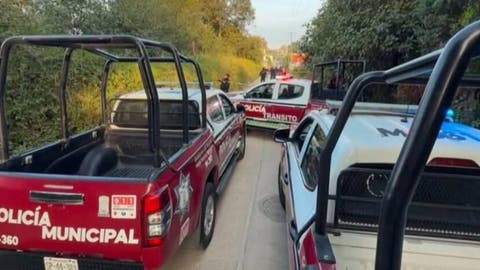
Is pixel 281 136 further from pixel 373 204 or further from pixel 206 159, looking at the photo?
pixel 373 204

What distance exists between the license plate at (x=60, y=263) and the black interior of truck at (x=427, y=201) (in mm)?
1836

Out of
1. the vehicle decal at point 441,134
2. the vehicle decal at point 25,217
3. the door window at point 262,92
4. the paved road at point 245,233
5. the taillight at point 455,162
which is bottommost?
the paved road at point 245,233

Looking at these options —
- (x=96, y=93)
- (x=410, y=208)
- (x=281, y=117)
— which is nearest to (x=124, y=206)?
(x=410, y=208)

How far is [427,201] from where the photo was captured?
248 cm

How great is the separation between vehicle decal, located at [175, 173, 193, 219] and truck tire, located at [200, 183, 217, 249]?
1.93 ft

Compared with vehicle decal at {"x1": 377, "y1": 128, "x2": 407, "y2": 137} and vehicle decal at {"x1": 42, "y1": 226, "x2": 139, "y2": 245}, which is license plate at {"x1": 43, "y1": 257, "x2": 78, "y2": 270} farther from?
vehicle decal at {"x1": 377, "y1": 128, "x2": 407, "y2": 137}

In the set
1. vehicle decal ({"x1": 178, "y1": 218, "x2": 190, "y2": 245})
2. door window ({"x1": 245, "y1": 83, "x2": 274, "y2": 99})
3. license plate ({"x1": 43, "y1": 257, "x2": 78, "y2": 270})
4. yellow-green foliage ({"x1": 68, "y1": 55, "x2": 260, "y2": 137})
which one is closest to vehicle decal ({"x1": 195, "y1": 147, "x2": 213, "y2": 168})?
vehicle decal ({"x1": 178, "y1": 218, "x2": 190, "y2": 245})

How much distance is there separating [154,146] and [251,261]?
1736mm

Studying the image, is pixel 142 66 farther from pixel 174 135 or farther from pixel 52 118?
pixel 52 118

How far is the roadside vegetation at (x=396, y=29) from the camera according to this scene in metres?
6.20

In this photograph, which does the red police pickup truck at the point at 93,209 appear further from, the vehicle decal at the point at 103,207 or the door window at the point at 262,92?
the door window at the point at 262,92

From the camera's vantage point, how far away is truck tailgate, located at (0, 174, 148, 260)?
254cm

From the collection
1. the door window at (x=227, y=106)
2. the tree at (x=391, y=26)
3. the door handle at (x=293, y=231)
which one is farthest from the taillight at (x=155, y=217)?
the tree at (x=391, y=26)

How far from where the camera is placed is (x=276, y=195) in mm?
5688
